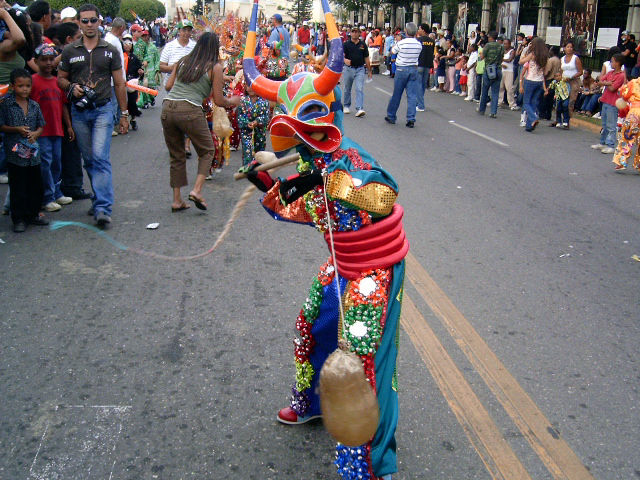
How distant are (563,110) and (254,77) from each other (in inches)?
490

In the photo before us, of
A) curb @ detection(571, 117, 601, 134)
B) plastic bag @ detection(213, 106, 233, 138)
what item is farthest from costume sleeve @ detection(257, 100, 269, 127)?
curb @ detection(571, 117, 601, 134)

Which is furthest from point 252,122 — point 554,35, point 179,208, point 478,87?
point 554,35

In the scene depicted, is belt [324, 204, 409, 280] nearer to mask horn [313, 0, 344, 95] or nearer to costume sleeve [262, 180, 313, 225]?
costume sleeve [262, 180, 313, 225]

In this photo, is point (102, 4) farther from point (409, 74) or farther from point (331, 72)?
point (331, 72)

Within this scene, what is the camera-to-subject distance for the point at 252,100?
337 inches

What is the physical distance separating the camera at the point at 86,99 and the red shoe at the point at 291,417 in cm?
429

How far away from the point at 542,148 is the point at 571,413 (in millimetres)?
9009

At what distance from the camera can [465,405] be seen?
3.74 metres

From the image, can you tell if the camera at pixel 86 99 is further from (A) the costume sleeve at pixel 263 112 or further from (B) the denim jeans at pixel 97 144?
(A) the costume sleeve at pixel 263 112

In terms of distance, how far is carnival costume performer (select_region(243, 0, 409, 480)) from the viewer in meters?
2.79

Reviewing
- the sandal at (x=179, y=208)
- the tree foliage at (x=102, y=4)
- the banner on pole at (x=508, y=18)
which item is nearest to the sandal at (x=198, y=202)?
the sandal at (x=179, y=208)

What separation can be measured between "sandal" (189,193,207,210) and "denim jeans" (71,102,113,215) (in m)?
0.83

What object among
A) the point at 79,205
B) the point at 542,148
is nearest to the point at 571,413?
the point at 79,205

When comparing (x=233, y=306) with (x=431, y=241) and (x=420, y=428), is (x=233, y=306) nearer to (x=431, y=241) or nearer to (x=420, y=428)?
(x=420, y=428)
